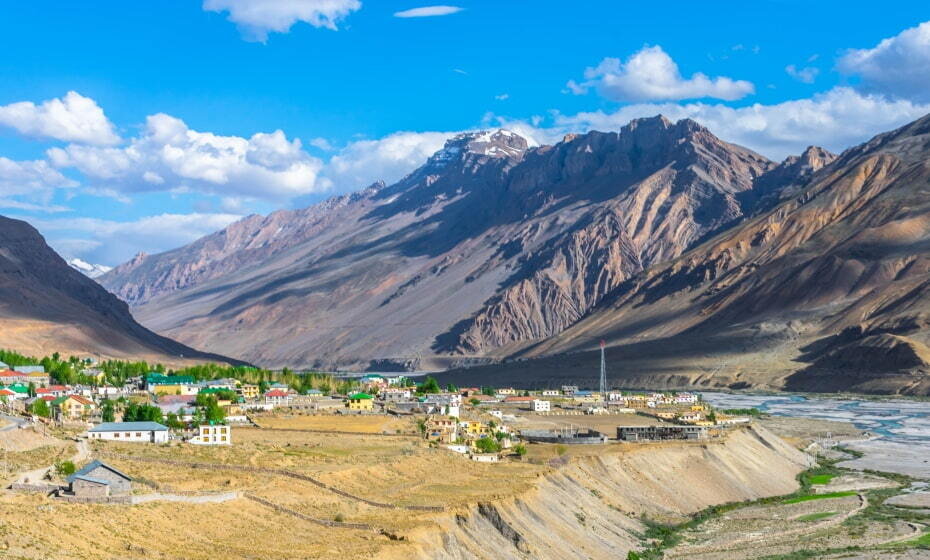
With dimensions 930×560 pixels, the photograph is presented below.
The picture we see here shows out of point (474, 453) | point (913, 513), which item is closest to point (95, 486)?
point (474, 453)

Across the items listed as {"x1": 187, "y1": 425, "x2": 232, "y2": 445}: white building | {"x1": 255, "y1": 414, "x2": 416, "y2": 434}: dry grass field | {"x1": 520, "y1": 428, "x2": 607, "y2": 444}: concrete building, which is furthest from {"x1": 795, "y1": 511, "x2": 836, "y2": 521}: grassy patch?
{"x1": 187, "y1": 425, "x2": 232, "y2": 445}: white building

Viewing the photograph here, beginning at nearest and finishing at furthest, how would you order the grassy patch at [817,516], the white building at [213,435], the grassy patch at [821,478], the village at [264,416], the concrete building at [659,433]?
the village at [264,416]
the white building at [213,435]
the grassy patch at [817,516]
the grassy patch at [821,478]
the concrete building at [659,433]

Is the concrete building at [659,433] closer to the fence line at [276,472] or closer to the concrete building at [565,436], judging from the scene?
the concrete building at [565,436]

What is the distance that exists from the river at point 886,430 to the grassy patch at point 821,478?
24.8ft

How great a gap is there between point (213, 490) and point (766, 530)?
33.8 meters

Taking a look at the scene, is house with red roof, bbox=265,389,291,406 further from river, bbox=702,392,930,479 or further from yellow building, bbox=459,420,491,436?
river, bbox=702,392,930,479

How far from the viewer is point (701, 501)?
8644cm

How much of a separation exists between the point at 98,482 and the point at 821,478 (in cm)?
6582

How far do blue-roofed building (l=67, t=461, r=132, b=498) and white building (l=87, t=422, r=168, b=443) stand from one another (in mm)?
22409

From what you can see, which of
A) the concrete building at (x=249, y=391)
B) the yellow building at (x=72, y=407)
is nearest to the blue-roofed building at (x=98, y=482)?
the yellow building at (x=72, y=407)

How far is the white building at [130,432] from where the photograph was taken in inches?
2965

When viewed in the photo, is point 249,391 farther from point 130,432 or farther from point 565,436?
point 130,432

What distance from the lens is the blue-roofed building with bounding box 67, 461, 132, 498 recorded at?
51062 mm

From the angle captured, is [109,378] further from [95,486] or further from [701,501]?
[95,486]
